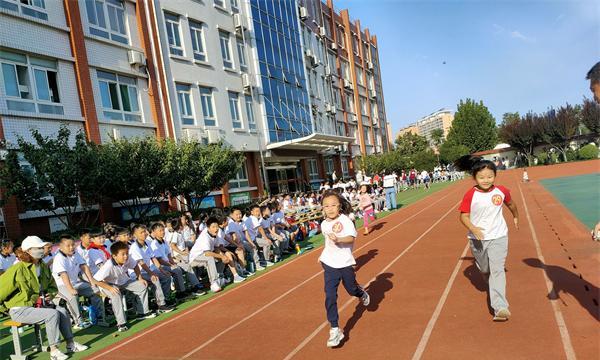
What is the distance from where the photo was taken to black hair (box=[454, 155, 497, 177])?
4.76 meters

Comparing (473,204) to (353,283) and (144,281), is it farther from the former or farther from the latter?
(144,281)

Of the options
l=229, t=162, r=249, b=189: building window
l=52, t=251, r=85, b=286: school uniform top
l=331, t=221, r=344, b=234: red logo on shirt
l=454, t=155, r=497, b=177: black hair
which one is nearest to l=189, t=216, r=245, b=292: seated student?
l=52, t=251, r=85, b=286: school uniform top

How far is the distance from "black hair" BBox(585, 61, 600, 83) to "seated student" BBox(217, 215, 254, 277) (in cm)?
722

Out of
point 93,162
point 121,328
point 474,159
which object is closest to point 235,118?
point 93,162

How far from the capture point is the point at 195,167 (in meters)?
14.8

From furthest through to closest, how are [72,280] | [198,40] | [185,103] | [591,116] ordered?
[591,116]
[198,40]
[185,103]
[72,280]

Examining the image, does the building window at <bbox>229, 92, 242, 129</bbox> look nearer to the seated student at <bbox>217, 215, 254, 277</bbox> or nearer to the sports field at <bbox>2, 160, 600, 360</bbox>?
the seated student at <bbox>217, 215, 254, 277</bbox>

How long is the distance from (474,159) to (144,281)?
212 inches

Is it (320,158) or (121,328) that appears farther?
(320,158)

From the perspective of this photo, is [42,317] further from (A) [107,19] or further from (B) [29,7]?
(A) [107,19]

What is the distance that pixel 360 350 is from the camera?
448cm

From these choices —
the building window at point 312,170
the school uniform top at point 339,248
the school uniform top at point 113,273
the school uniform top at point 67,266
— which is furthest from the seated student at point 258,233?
the building window at point 312,170

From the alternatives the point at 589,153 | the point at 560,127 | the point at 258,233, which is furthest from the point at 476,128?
the point at 258,233

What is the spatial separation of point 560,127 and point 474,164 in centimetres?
5304
